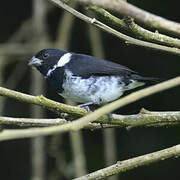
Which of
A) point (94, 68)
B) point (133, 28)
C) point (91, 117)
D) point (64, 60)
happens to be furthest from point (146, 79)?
point (91, 117)

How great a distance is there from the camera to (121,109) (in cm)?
431

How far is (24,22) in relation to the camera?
4.71 meters

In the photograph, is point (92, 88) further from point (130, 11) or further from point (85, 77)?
point (130, 11)

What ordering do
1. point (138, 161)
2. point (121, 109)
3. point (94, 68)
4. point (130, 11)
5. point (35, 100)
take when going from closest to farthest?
1. point (130, 11)
2. point (35, 100)
3. point (138, 161)
4. point (94, 68)
5. point (121, 109)

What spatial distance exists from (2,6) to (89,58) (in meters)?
2.04

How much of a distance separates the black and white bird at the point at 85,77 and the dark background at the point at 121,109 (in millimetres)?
1199

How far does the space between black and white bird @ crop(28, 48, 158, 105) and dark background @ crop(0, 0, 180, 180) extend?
3.93 ft

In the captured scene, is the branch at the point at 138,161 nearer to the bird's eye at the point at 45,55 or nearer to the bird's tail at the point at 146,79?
the bird's tail at the point at 146,79

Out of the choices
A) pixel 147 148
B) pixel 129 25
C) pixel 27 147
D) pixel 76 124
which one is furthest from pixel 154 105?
pixel 76 124

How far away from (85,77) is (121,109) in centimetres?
149

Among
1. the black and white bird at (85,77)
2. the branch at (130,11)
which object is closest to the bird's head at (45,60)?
the black and white bird at (85,77)

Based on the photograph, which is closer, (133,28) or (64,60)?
(133,28)

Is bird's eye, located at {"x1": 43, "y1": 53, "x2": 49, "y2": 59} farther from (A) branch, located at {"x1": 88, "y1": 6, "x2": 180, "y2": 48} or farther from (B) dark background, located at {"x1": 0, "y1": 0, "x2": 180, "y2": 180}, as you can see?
(A) branch, located at {"x1": 88, "y1": 6, "x2": 180, "y2": 48}

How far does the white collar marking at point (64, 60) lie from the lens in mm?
3080
